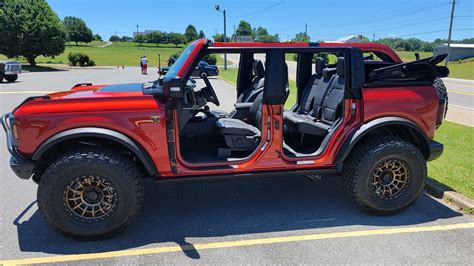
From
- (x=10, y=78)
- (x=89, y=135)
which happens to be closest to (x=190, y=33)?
(x=10, y=78)

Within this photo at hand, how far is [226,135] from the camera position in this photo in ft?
13.0

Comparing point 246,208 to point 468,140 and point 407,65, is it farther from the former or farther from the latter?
point 468,140

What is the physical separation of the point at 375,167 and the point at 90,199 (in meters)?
2.83

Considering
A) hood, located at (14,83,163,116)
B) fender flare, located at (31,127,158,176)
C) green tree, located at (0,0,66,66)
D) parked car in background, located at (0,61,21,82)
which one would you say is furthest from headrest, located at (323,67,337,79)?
green tree, located at (0,0,66,66)

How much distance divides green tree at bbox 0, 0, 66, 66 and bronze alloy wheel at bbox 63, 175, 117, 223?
125 feet

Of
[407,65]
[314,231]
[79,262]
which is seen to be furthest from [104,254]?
[407,65]

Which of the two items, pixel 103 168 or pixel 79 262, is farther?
pixel 103 168

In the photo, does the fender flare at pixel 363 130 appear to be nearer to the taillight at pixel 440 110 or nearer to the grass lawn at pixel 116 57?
the taillight at pixel 440 110

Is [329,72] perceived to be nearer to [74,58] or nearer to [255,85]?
[255,85]

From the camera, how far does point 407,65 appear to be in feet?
12.6

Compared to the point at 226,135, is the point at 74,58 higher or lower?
higher

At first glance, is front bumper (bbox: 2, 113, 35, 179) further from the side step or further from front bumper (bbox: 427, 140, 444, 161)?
front bumper (bbox: 427, 140, 444, 161)

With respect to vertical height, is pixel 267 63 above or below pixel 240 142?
above

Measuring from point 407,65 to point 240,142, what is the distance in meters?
1.90
